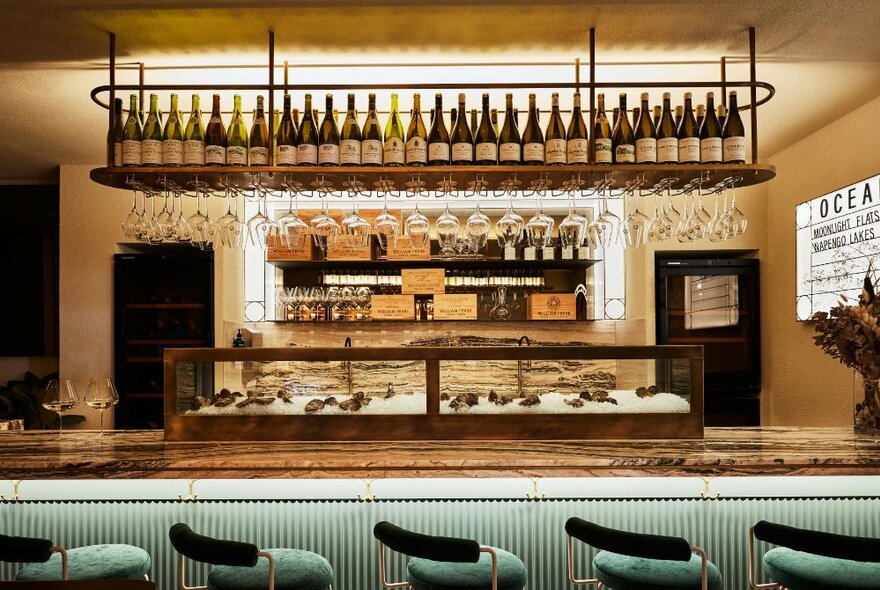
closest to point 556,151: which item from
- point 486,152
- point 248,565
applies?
point 486,152

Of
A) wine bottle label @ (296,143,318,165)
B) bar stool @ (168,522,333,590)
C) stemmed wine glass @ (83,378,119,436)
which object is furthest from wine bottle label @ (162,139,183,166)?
bar stool @ (168,522,333,590)

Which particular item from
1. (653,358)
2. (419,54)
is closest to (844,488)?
(653,358)

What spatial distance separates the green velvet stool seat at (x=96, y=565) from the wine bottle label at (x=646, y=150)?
8.32 ft

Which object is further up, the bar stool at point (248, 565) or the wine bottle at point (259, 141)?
the wine bottle at point (259, 141)

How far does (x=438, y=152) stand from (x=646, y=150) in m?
0.92

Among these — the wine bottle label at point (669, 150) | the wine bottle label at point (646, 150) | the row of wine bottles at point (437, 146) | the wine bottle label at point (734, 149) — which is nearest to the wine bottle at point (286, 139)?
the row of wine bottles at point (437, 146)

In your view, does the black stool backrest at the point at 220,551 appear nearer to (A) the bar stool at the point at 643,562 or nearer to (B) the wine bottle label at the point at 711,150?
(A) the bar stool at the point at 643,562

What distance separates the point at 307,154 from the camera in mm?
3201

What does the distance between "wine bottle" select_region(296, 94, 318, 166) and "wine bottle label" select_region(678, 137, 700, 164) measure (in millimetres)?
1632

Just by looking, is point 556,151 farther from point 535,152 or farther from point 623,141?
point 623,141

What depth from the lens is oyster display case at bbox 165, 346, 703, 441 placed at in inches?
115

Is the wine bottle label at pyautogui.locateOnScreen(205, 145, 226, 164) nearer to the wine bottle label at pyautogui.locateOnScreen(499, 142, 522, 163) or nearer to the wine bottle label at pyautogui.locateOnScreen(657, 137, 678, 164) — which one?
the wine bottle label at pyautogui.locateOnScreen(499, 142, 522, 163)

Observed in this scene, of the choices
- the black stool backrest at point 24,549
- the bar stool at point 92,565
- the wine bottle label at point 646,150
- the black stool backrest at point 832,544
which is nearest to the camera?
the black stool backrest at point 832,544

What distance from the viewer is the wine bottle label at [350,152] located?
3197 millimetres
